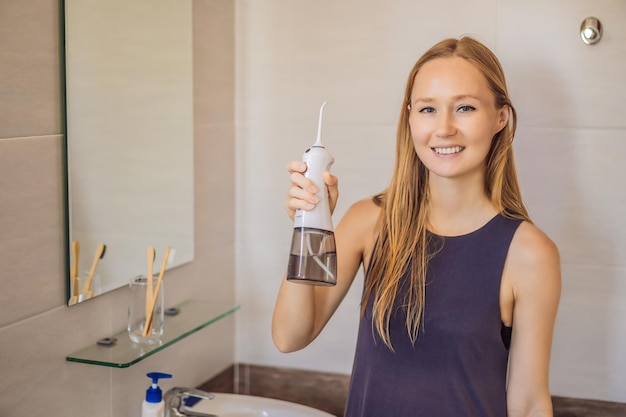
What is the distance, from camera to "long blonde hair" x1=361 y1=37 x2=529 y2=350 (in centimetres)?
143

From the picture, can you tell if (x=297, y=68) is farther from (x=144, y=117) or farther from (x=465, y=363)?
(x=465, y=363)

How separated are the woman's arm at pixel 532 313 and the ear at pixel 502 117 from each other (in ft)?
0.64

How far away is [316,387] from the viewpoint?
2043 millimetres

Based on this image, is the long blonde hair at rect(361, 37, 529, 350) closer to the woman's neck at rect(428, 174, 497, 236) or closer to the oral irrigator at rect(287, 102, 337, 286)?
the woman's neck at rect(428, 174, 497, 236)

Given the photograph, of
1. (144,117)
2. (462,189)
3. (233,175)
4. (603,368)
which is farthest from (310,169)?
(603,368)

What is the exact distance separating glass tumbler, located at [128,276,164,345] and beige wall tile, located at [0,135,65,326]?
0.64ft

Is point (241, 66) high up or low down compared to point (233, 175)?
up

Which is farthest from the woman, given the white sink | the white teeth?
the white sink

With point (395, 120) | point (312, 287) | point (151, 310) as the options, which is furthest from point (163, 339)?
point (395, 120)

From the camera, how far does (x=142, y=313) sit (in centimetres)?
159

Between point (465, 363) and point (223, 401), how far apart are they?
23.1 inches

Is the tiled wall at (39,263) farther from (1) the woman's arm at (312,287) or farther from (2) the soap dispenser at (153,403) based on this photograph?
(1) the woman's arm at (312,287)

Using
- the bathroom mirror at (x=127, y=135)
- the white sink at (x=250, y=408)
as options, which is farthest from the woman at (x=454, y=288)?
the bathroom mirror at (x=127, y=135)

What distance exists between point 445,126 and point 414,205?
0.67 feet
